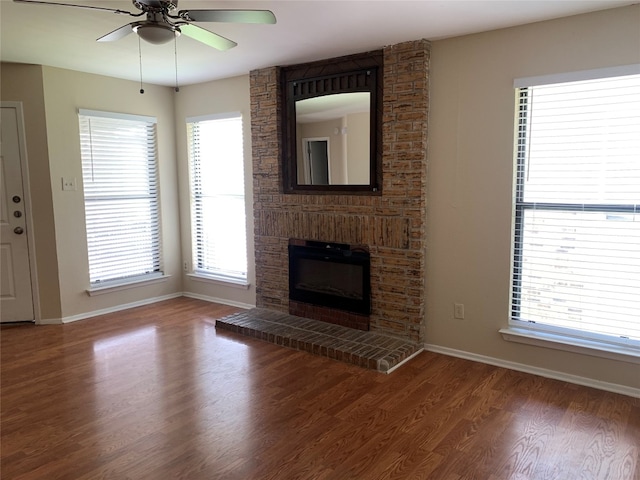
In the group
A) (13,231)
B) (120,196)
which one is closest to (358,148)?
(120,196)

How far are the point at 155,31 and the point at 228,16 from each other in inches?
14.2

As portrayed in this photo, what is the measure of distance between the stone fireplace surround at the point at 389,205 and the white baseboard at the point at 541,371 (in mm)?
232

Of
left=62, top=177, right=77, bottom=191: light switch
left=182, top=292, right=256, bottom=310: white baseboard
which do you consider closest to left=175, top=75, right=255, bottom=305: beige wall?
left=182, top=292, right=256, bottom=310: white baseboard

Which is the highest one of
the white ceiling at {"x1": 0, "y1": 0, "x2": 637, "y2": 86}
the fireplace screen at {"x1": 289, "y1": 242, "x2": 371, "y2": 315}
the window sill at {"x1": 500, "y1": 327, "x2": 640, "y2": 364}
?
the white ceiling at {"x1": 0, "y1": 0, "x2": 637, "y2": 86}

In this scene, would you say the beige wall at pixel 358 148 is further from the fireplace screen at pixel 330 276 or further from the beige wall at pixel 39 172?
the beige wall at pixel 39 172

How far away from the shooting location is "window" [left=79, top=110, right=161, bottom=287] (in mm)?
4805

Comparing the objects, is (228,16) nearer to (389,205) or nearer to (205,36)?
(205,36)

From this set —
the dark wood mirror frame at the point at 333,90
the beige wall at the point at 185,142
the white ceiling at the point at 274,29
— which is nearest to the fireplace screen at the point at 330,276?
the dark wood mirror frame at the point at 333,90

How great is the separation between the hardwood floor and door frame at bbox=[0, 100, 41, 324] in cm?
74

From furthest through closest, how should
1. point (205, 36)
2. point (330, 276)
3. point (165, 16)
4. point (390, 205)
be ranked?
point (330, 276) → point (390, 205) → point (205, 36) → point (165, 16)

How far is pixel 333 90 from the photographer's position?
4055mm

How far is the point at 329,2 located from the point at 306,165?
177 centimetres

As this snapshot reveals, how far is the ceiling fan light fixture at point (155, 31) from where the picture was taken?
2.20 m

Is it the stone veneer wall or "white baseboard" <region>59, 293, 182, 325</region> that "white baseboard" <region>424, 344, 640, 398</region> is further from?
"white baseboard" <region>59, 293, 182, 325</region>
